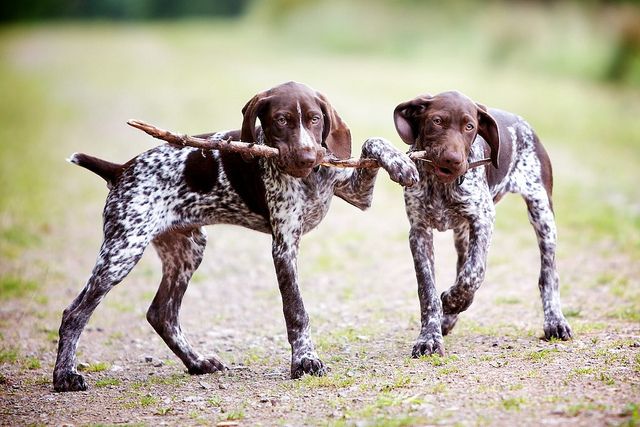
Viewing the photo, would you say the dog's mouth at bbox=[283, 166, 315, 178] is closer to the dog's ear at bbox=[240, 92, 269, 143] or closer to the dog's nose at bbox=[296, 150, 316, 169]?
the dog's nose at bbox=[296, 150, 316, 169]

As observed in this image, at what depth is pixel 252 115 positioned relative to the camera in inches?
230

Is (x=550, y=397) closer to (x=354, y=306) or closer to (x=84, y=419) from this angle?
(x=84, y=419)

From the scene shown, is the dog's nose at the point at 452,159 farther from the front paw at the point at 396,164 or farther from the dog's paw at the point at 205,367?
the dog's paw at the point at 205,367

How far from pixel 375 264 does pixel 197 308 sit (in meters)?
2.30

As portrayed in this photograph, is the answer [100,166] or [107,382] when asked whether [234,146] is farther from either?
[107,382]

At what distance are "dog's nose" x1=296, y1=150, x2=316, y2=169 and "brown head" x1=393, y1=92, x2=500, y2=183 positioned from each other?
792mm

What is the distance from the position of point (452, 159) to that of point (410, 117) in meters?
0.57

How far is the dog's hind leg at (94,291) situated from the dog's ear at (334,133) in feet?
4.36

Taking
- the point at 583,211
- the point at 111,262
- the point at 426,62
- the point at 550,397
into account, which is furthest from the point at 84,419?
the point at 426,62

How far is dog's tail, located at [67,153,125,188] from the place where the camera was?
21.0ft

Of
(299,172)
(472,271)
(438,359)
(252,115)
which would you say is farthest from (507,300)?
(252,115)

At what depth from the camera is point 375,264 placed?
33.5ft

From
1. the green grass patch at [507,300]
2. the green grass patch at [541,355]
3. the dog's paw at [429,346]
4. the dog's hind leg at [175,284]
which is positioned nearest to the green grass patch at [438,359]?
the dog's paw at [429,346]

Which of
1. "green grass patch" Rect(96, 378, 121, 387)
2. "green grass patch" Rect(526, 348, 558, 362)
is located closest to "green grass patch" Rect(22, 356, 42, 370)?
"green grass patch" Rect(96, 378, 121, 387)
